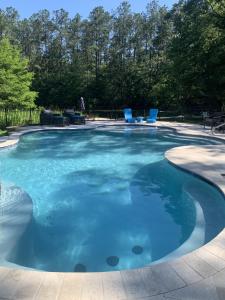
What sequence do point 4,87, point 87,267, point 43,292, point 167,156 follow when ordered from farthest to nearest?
point 4,87
point 167,156
point 87,267
point 43,292

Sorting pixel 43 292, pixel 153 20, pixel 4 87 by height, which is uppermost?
pixel 153 20

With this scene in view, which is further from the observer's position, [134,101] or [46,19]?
[46,19]

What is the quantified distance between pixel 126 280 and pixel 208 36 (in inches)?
847

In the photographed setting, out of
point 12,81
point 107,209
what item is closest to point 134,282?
point 107,209

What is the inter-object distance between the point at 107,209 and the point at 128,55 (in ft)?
105

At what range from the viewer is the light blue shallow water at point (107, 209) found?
16.4 feet

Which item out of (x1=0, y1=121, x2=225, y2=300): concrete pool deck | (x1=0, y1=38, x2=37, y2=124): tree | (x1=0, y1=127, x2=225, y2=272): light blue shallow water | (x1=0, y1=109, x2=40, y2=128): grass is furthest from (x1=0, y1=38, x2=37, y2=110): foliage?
(x1=0, y1=121, x2=225, y2=300): concrete pool deck

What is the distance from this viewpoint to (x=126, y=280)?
3.38 meters

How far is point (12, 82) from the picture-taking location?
1784 cm

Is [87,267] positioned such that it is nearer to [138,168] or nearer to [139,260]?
[139,260]

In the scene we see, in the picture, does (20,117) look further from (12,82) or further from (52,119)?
(12,82)

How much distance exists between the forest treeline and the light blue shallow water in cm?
1321

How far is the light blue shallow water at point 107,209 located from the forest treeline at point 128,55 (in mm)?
13211

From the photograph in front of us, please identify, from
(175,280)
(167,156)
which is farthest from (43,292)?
(167,156)
